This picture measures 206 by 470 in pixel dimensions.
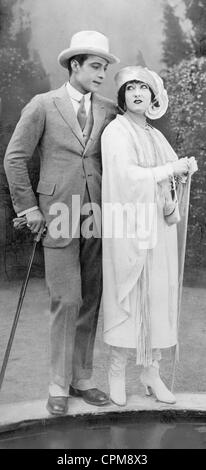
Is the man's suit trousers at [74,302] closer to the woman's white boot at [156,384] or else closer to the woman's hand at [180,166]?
the woman's white boot at [156,384]

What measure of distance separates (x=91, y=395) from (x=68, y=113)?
114 cm

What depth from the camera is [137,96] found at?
266cm

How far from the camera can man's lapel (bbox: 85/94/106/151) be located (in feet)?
8.79

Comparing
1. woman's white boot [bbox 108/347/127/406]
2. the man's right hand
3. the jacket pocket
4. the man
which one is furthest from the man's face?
woman's white boot [bbox 108/347/127/406]

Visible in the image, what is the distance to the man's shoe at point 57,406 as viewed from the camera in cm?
272

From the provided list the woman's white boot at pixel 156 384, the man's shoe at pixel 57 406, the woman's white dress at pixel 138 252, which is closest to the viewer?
the woman's white dress at pixel 138 252

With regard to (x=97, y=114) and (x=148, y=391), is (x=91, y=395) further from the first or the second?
(x=97, y=114)

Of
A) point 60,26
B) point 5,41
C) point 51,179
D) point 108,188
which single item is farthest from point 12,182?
point 5,41

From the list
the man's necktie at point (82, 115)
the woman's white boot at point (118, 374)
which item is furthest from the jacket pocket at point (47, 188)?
the woman's white boot at point (118, 374)

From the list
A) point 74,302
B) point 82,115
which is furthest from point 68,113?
point 74,302

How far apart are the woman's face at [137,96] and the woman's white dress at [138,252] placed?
61 mm

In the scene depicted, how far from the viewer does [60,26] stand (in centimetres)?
489

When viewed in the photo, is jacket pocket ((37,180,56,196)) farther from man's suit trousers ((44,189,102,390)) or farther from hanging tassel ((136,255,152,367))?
hanging tassel ((136,255,152,367))

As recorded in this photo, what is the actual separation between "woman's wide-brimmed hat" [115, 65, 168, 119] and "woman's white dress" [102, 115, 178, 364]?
0.08m
